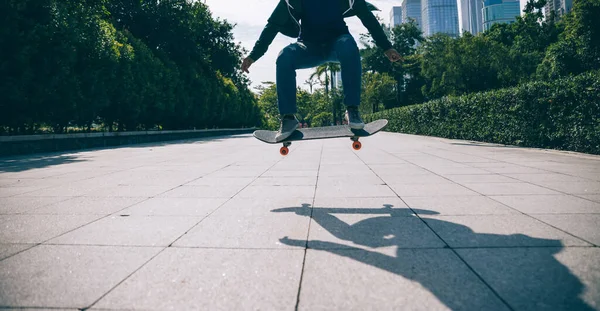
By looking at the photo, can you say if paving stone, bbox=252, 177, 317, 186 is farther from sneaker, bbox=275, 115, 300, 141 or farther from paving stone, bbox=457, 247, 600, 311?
paving stone, bbox=457, 247, 600, 311

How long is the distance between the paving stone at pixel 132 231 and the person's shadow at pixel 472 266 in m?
0.96

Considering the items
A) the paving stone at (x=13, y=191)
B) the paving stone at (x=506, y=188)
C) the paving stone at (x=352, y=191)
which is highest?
the paving stone at (x=13, y=191)

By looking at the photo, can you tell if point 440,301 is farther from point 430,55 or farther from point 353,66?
point 430,55

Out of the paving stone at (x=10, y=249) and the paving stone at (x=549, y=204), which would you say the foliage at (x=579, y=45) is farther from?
the paving stone at (x=10, y=249)

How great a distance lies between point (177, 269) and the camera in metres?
1.98

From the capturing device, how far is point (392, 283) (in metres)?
1.77

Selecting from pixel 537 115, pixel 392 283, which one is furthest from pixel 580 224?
pixel 537 115

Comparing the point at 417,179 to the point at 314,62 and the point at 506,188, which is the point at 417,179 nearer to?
the point at 506,188

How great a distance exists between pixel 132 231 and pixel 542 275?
2854 mm

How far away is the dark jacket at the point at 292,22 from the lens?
4.04m

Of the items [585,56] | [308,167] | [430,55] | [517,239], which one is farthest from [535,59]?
[517,239]

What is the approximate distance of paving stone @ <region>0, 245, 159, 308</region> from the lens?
1664 millimetres

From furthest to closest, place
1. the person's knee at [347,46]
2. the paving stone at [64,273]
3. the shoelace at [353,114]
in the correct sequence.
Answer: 1. the shoelace at [353,114]
2. the person's knee at [347,46]
3. the paving stone at [64,273]

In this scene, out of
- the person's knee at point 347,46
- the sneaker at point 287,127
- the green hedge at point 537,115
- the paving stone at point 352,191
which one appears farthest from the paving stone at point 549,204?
the green hedge at point 537,115
